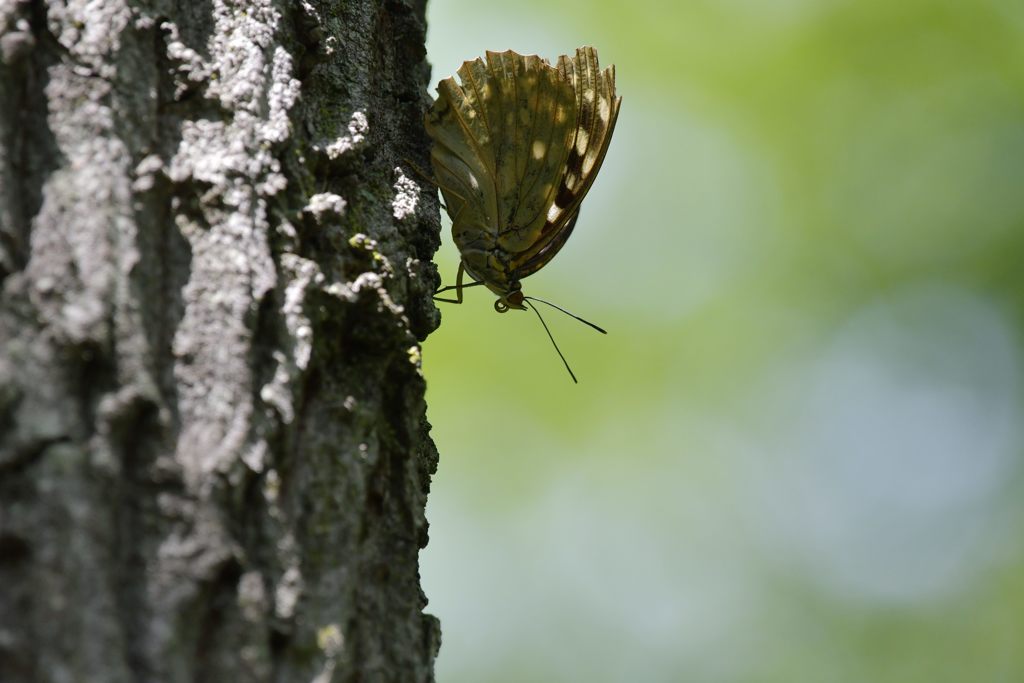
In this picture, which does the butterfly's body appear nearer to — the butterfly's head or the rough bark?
the butterfly's head

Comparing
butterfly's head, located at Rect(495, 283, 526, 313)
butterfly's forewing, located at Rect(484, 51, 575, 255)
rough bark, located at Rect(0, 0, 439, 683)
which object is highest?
butterfly's forewing, located at Rect(484, 51, 575, 255)

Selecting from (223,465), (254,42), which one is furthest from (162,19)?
(223,465)

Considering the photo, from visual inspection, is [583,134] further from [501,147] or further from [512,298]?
[512,298]

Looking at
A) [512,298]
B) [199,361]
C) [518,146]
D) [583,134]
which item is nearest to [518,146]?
[518,146]

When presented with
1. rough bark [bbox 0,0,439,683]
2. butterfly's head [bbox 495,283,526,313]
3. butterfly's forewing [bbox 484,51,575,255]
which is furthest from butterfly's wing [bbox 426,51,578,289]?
rough bark [bbox 0,0,439,683]

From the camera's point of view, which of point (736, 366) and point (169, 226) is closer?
point (169, 226)

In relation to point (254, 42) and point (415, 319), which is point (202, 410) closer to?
point (415, 319)
